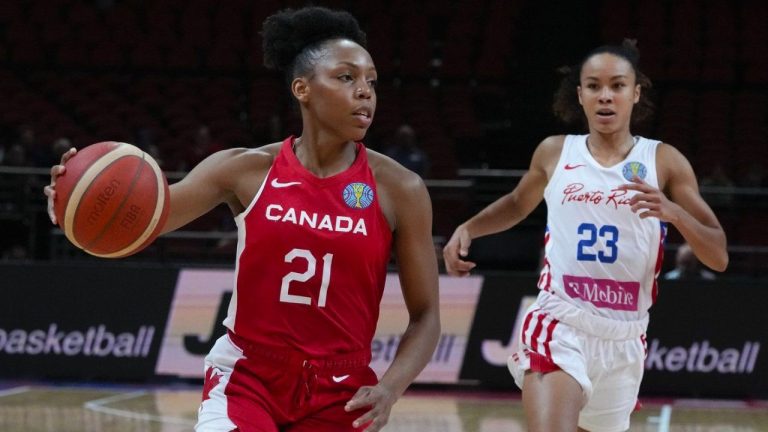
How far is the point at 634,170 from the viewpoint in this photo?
479cm

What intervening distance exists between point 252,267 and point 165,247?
884 cm

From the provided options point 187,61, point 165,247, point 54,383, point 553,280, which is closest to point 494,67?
point 187,61

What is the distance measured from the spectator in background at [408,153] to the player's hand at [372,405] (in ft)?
30.1

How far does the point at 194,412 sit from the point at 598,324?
4.97 m

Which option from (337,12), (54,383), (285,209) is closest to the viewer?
(285,209)

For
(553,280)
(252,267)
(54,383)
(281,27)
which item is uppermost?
(281,27)

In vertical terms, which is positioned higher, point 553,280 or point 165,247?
point 553,280

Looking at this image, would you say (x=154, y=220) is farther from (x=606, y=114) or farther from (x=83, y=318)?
(x=83, y=318)

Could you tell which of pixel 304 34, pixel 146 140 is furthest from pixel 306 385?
pixel 146 140

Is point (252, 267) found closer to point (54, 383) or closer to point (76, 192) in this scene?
point (76, 192)

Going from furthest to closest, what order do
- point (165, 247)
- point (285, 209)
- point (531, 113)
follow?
point (531, 113), point (165, 247), point (285, 209)

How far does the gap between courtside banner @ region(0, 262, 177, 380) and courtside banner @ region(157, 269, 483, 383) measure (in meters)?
0.15

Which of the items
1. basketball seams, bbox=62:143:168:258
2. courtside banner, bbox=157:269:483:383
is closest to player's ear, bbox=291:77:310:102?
basketball seams, bbox=62:143:168:258

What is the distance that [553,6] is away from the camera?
16.5 meters
